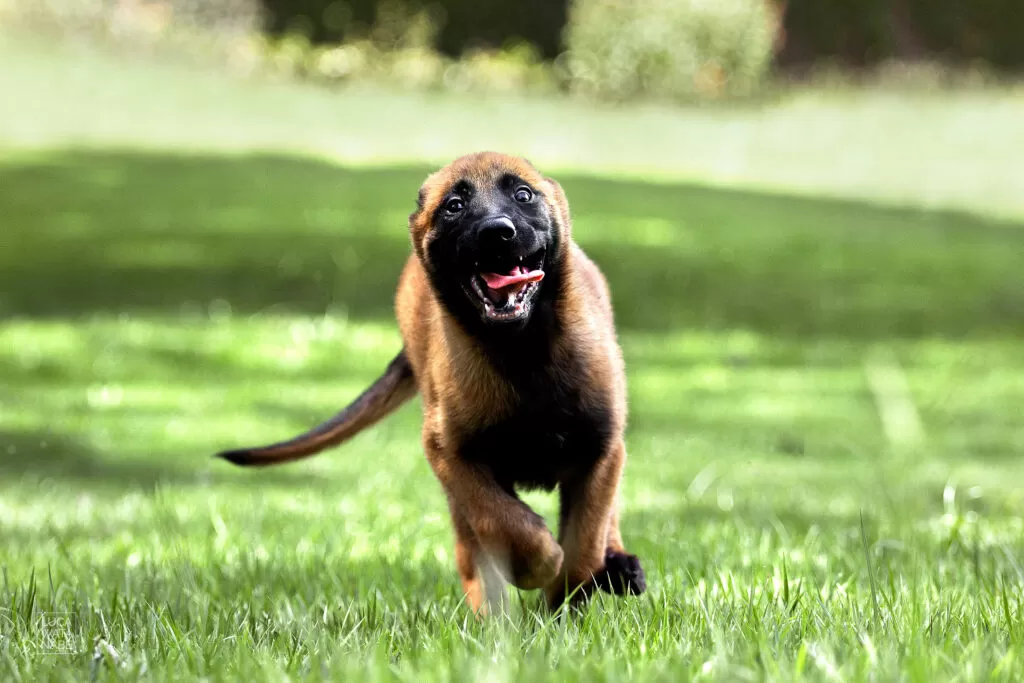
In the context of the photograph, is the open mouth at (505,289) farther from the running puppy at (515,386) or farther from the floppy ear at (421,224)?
the floppy ear at (421,224)

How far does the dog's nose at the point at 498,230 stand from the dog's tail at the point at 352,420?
1.09m

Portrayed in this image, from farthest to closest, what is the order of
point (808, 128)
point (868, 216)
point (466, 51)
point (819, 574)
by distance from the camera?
point (466, 51)
point (808, 128)
point (868, 216)
point (819, 574)

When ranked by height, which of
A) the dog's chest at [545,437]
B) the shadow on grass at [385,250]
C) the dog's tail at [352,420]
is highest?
the dog's chest at [545,437]

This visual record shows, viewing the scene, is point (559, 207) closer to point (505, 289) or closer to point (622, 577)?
point (505, 289)

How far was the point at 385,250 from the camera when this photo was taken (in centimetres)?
1432

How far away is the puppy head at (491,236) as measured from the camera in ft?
11.2

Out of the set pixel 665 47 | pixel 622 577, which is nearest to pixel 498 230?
pixel 622 577

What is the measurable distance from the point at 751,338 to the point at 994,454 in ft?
10.5

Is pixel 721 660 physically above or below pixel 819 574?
above

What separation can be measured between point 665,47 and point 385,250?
1031cm

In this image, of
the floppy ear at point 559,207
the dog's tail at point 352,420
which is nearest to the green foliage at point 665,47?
the dog's tail at point 352,420

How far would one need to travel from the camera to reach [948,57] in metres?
26.0

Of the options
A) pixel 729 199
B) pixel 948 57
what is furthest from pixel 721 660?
pixel 948 57

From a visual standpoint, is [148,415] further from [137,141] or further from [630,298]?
[137,141]
